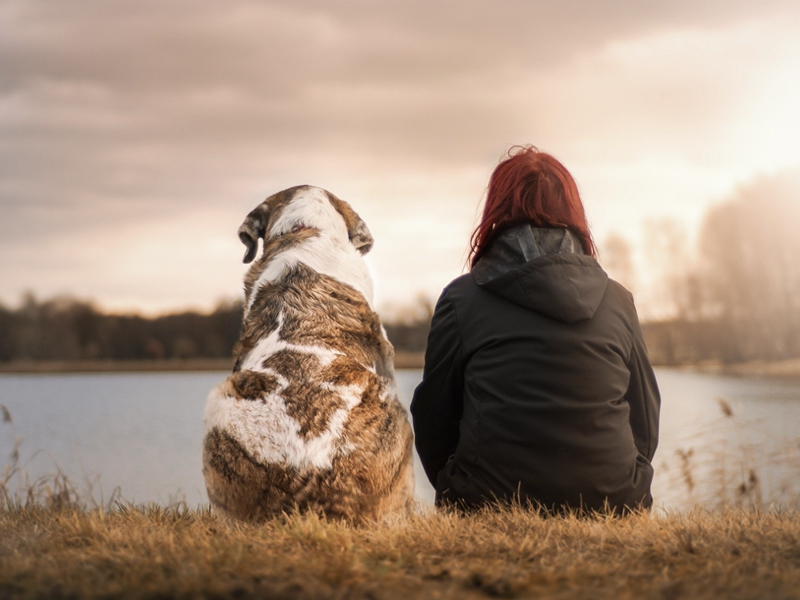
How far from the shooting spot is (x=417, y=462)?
1397cm

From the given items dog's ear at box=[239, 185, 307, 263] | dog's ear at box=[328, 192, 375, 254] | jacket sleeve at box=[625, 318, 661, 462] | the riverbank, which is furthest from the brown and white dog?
the riverbank

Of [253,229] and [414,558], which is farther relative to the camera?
[253,229]

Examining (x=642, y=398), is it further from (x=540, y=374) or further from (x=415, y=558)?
(x=415, y=558)

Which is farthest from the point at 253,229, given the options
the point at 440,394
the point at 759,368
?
the point at 759,368

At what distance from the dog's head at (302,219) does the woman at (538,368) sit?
1.10 m

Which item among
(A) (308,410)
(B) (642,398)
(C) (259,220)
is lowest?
(B) (642,398)

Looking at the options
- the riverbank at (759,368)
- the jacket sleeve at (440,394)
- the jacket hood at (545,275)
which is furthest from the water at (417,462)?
the jacket hood at (545,275)

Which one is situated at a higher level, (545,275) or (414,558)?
(545,275)

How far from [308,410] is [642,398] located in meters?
2.03

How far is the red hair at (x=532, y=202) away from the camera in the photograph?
4.18 m

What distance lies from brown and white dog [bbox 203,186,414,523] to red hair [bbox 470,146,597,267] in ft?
2.99

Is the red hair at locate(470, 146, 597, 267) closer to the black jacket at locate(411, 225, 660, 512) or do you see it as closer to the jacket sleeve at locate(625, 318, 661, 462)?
the black jacket at locate(411, 225, 660, 512)

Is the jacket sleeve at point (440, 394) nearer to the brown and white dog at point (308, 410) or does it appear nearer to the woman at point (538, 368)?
the woman at point (538, 368)

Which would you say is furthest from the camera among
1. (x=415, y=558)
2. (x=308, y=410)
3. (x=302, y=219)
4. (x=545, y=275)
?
(x=302, y=219)
